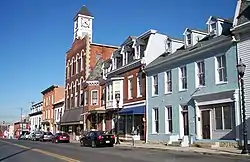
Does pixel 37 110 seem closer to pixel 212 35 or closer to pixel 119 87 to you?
pixel 119 87

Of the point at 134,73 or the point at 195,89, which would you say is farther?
the point at 134,73

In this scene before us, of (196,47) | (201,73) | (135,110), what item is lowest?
(135,110)

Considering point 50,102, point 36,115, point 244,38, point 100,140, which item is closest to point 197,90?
point 244,38

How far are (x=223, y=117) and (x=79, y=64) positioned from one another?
33713mm

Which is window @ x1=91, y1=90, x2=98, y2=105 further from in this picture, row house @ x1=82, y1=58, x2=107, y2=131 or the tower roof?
the tower roof

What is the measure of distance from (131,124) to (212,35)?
45.9ft

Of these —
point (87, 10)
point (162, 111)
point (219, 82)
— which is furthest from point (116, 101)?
point (87, 10)

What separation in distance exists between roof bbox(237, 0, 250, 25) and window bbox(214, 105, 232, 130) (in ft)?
19.5

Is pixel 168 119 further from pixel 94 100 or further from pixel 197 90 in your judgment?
pixel 94 100

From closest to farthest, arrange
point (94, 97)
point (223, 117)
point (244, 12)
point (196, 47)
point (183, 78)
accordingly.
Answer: point (244, 12)
point (223, 117)
point (196, 47)
point (183, 78)
point (94, 97)

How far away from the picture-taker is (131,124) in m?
35.8

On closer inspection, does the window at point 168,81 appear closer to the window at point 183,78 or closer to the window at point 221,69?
the window at point 183,78

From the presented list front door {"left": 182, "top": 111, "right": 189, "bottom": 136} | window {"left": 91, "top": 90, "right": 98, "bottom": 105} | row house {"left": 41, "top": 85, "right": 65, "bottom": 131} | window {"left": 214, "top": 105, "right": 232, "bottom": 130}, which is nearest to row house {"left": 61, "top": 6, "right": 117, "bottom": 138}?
window {"left": 91, "top": 90, "right": 98, "bottom": 105}

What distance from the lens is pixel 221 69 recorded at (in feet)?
79.9
